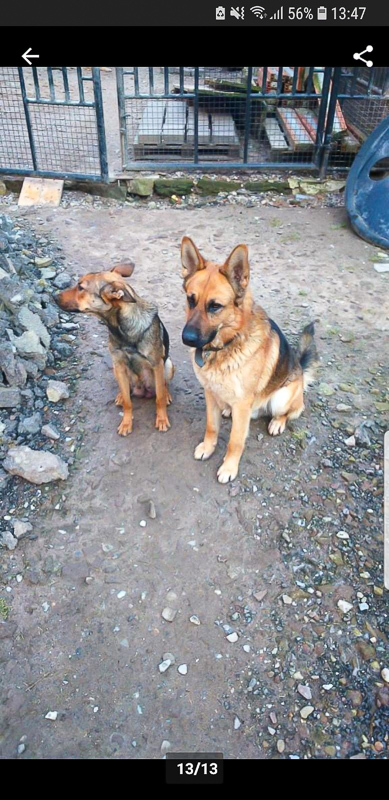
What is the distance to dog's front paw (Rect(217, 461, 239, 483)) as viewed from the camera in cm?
380

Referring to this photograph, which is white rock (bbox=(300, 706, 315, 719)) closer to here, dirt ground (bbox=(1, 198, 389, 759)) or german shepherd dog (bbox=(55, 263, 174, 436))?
dirt ground (bbox=(1, 198, 389, 759))

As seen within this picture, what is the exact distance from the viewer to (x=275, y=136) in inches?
353

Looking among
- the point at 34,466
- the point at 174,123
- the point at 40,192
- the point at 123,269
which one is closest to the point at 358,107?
the point at 174,123

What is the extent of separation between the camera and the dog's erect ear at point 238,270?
9.85 feet

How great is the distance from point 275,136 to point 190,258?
6.89 metres

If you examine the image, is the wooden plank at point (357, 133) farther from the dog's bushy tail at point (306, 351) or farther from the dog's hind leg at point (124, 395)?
the dog's hind leg at point (124, 395)

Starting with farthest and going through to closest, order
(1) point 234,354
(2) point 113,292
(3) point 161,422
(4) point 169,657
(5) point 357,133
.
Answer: (5) point 357,133 → (3) point 161,422 → (2) point 113,292 → (1) point 234,354 → (4) point 169,657

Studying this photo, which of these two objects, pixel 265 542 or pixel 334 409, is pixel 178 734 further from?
pixel 334 409

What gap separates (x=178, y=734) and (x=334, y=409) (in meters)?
2.73

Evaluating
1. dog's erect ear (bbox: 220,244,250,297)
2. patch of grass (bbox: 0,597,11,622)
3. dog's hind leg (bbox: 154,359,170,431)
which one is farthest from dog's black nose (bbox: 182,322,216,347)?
patch of grass (bbox: 0,597,11,622)

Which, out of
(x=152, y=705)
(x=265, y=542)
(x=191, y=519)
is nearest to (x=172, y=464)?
(x=191, y=519)

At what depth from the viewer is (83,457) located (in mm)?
4043

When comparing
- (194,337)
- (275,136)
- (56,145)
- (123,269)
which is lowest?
(56,145)

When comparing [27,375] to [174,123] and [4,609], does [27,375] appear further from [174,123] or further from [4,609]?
[174,123]
